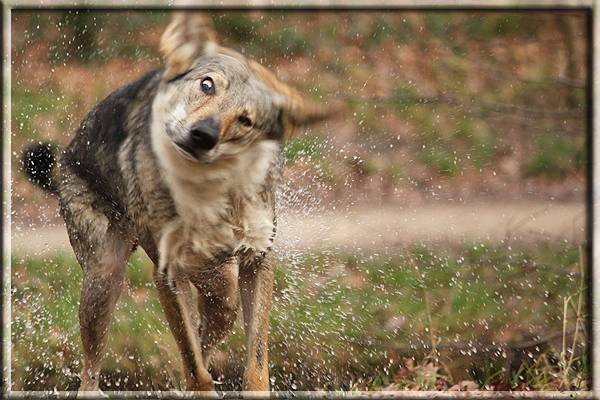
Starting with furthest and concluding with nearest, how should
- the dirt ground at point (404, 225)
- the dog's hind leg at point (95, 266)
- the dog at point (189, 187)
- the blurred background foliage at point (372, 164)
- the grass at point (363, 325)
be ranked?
1. the dirt ground at point (404, 225)
2. the blurred background foliage at point (372, 164)
3. the grass at point (363, 325)
4. the dog's hind leg at point (95, 266)
5. the dog at point (189, 187)

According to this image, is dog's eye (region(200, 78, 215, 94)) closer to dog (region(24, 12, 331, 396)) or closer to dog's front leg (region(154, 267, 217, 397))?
dog (region(24, 12, 331, 396))

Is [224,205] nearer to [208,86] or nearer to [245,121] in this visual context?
[245,121]

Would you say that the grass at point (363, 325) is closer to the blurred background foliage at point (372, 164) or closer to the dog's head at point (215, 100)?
the blurred background foliage at point (372, 164)

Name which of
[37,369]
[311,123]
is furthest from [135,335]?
[311,123]

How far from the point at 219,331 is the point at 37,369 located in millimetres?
2030

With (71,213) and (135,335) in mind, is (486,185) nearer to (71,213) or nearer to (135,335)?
(135,335)

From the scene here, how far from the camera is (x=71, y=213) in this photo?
12.6 ft

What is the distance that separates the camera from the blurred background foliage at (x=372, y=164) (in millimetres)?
5141

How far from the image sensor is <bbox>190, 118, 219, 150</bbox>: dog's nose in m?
2.50

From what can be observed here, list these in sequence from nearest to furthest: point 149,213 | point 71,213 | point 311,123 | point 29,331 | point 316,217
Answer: point 311,123 → point 149,213 → point 71,213 → point 29,331 → point 316,217

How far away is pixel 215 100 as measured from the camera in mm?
2631

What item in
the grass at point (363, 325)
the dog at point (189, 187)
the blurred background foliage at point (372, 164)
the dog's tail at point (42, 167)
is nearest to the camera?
the dog at point (189, 187)

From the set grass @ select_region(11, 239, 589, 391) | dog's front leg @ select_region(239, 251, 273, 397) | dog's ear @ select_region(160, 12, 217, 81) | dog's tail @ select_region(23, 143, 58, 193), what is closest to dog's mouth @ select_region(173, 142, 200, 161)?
dog's ear @ select_region(160, 12, 217, 81)

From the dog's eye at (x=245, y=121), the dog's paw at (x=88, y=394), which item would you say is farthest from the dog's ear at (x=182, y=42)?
the dog's paw at (x=88, y=394)
